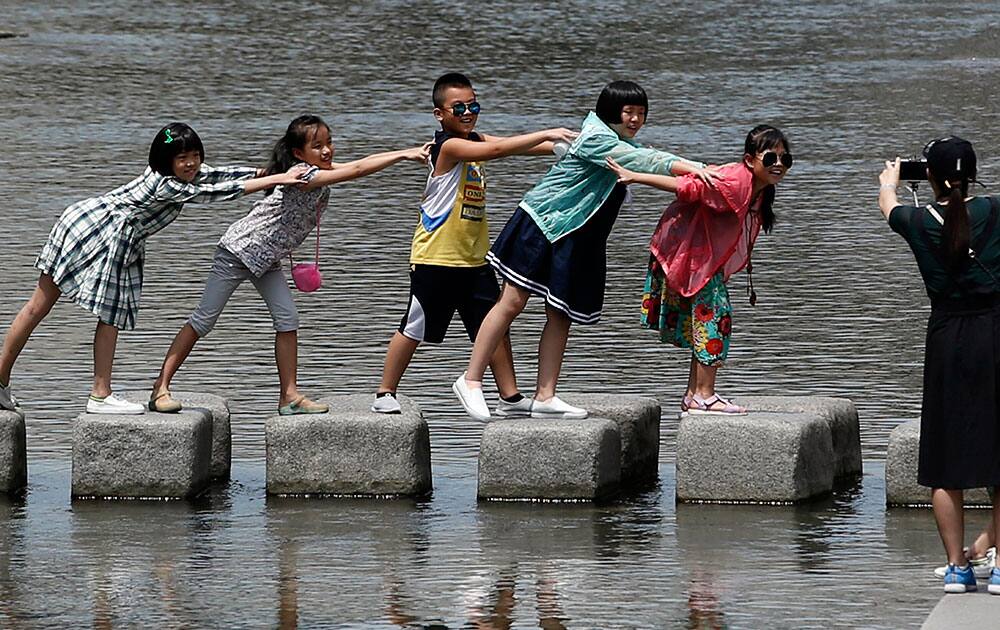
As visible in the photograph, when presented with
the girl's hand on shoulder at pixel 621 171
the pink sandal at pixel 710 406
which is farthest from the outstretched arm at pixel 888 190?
the pink sandal at pixel 710 406

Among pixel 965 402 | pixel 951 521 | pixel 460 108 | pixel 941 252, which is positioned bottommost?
pixel 951 521

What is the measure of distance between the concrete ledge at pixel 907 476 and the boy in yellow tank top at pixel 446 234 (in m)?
1.74

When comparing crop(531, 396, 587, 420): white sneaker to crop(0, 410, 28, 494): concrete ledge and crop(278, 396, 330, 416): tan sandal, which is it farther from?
crop(0, 410, 28, 494): concrete ledge

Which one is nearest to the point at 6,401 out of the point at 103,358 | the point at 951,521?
the point at 103,358

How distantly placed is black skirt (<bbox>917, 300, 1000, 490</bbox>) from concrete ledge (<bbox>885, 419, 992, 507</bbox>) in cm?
119

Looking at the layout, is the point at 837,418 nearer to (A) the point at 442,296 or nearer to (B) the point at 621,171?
(B) the point at 621,171

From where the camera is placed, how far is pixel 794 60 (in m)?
27.5

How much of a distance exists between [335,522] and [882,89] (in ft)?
55.6

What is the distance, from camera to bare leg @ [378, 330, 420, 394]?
346 inches

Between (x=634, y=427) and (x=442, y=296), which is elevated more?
(x=442, y=296)

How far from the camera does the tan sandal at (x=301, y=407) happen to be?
8.81 m

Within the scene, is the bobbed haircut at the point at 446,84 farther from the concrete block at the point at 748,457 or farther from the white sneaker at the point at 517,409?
the concrete block at the point at 748,457

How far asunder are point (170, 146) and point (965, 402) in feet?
11.0

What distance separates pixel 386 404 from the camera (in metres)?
8.72
